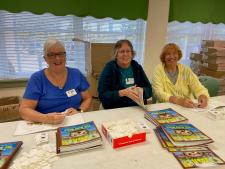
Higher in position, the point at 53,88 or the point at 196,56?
the point at 196,56

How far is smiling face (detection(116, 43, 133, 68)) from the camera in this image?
189cm

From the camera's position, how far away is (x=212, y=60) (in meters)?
3.14

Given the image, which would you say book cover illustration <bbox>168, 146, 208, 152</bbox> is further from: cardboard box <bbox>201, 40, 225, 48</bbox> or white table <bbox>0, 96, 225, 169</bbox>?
cardboard box <bbox>201, 40, 225, 48</bbox>

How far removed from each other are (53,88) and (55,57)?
244mm

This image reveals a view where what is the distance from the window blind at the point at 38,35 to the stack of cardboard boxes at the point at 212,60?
1283 millimetres

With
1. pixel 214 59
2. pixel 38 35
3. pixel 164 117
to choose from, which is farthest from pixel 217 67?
pixel 38 35

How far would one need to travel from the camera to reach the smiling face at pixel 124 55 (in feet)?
6.20

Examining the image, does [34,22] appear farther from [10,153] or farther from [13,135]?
[10,153]

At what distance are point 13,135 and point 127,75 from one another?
116cm

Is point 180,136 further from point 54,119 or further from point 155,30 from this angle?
point 155,30

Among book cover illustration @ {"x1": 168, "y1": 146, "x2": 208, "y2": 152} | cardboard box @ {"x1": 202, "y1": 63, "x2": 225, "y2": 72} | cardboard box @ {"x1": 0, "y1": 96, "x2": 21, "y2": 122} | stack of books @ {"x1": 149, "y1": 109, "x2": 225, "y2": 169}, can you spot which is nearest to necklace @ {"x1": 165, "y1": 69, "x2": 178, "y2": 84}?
stack of books @ {"x1": 149, "y1": 109, "x2": 225, "y2": 169}

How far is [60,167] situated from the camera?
2.99 ft

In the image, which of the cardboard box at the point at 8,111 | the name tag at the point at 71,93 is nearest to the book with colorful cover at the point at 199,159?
the name tag at the point at 71,93

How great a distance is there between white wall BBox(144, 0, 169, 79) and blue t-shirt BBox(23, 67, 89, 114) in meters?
1.79
